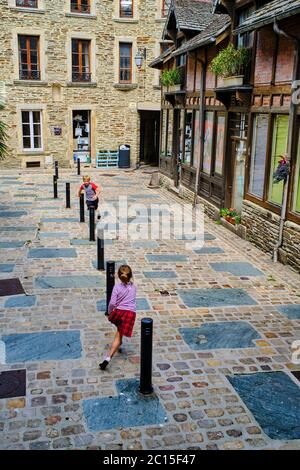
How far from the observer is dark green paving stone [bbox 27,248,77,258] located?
1056cm

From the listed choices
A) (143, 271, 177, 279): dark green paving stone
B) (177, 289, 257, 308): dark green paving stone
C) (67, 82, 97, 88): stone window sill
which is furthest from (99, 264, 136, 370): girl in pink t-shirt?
(67, 82, 97, 88): stone window sill

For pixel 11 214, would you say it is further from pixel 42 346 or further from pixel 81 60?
pixel 81 60

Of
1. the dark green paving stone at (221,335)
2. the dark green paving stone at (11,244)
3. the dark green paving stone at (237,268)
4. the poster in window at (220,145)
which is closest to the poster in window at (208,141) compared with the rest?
the poster in window at (220,145)

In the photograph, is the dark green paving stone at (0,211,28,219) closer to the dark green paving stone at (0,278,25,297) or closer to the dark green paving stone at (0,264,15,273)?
the dark green paving stone at (0,264,15,273)

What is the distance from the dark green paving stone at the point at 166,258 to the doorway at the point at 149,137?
60.5 feet

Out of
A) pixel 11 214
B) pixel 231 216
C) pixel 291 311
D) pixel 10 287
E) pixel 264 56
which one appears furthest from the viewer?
pixel 11 214

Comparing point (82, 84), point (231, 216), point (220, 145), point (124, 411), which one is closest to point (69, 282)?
point (124, 411)

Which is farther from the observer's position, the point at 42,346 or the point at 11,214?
the point at 11,214

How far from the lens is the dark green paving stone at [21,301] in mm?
7836

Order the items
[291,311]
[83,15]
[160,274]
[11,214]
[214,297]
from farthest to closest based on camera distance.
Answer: [83,15] → [11,214] → [160,274] → [214,297] → [291,311]

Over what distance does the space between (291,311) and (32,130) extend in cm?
2059

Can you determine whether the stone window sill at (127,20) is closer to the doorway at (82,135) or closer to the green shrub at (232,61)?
the doorway at (82,135)

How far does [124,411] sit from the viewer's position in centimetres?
512
